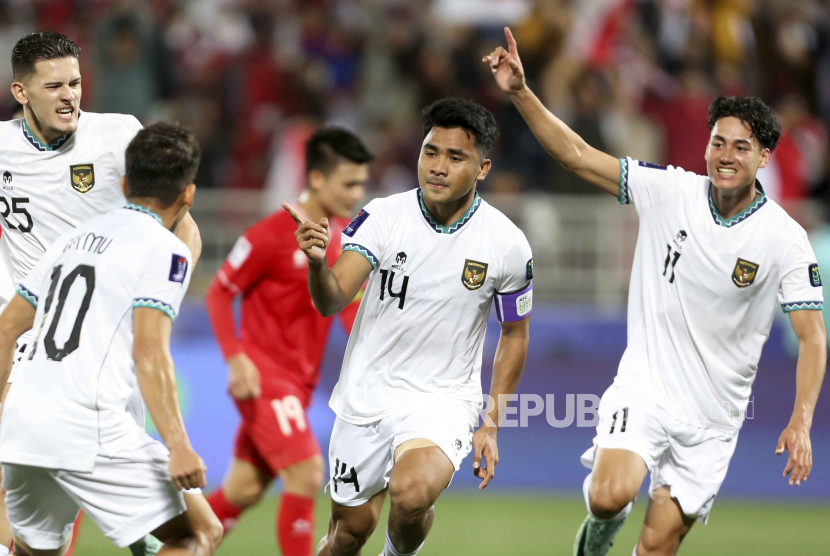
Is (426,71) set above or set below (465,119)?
above

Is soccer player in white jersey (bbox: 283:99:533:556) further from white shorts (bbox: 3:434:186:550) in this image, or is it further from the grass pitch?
the grass pitch

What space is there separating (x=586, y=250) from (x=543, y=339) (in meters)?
0.98

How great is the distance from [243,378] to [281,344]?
436 millimetres

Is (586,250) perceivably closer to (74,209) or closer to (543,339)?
(543,339)

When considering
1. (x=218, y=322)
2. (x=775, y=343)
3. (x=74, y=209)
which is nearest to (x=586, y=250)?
(x=775, y=343)

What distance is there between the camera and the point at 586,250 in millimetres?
10828

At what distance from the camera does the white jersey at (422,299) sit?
5.61m

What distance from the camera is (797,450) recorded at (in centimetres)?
539

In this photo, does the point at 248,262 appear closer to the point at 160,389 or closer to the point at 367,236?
the point at 367,236

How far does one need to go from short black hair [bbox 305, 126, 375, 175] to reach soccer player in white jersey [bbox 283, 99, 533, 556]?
1.51 m

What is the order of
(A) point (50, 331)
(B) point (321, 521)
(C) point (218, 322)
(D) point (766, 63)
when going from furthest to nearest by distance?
(D) point (766, 63), (B) point (321, 521), (C) point (218, 322), (A) point (50, 331)

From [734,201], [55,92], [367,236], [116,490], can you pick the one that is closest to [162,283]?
[116,490]

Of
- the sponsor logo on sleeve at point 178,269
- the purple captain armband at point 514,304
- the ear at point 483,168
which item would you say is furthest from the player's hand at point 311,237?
the purple captain armband at point 514,304

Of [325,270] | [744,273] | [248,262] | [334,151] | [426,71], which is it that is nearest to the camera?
[325,270]
